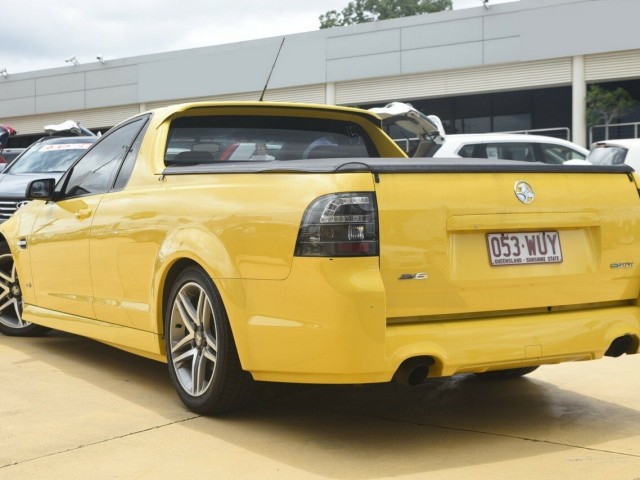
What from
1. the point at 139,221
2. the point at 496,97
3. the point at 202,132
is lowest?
the point at 139,221

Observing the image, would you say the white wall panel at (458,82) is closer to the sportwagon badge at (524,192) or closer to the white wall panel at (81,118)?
the white wall panel at (81,118)

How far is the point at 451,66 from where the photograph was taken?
104ft

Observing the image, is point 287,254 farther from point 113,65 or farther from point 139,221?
point 113,65

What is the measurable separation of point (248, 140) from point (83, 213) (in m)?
1.14

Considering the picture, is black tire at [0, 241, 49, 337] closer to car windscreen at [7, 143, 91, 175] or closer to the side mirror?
the side mirror

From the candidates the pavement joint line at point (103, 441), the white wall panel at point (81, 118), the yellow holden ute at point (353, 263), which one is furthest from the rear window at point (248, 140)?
the white wall panel at point (81, 118)

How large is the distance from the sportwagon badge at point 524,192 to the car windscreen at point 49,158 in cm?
728

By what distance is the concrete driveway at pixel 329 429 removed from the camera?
3.91m

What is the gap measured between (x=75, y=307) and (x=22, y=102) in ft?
136

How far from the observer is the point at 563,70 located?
29656mm

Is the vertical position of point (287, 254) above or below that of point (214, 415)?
above

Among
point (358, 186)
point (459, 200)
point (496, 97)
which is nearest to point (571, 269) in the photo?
point (459, 200)

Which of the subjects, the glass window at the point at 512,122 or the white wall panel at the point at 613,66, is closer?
the white wall panel at the point at 613,66

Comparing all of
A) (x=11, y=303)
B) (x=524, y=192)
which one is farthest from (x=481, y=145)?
(x=524, y=192)
